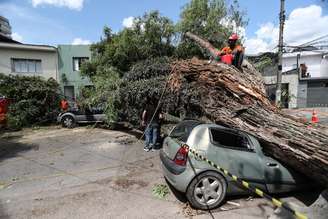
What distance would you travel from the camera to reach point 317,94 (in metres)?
20.6

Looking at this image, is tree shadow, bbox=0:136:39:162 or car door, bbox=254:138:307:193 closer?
car door, bbox=254:138:307:193

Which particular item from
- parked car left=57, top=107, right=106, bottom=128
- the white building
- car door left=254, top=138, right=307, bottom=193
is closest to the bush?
parked car left=57, top=107, right=106, bottom=128

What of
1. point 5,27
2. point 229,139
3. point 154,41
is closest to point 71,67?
point 154,41

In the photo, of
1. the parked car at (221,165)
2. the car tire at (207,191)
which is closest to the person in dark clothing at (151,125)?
the parked car at (221,165)

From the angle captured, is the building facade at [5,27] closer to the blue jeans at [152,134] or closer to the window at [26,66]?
the window at [26,66]

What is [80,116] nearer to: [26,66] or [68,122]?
[68,122]

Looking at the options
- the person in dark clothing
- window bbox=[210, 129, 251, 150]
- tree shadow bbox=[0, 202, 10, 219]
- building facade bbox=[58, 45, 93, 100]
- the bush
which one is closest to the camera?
tree shadow bbox=[0, 202, 10, 219]

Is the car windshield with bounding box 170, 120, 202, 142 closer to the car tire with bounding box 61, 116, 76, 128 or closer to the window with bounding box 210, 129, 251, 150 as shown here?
the window with bounding box 210, 129, 251, 150

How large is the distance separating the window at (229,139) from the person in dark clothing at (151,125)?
3467 millimetres

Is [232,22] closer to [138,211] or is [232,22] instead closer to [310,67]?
[138,211]

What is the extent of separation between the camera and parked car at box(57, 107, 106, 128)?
1278 centimetres

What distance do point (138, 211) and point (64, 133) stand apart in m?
8.87

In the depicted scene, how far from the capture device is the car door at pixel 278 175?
4113 mm

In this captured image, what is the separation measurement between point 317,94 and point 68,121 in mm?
21529
